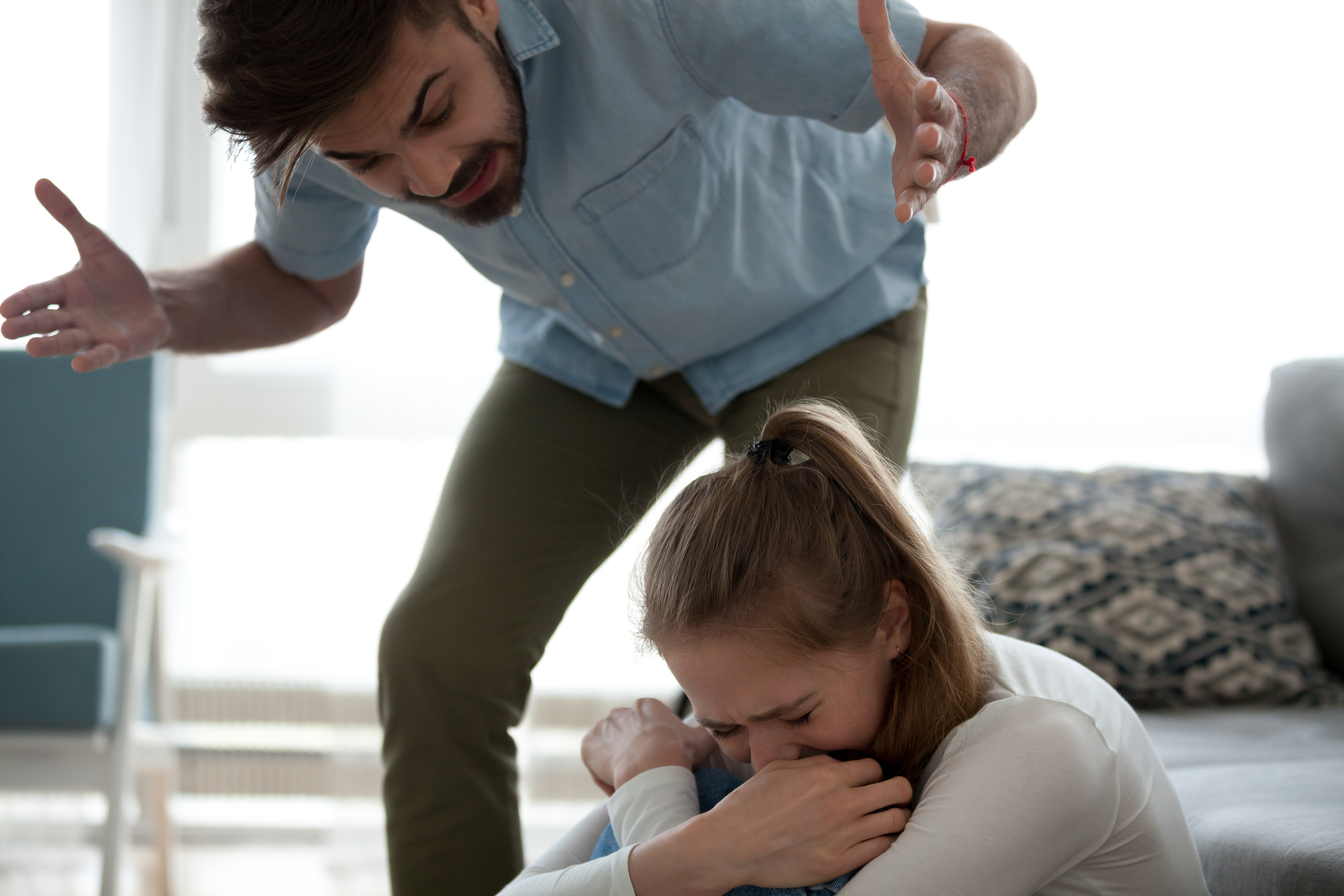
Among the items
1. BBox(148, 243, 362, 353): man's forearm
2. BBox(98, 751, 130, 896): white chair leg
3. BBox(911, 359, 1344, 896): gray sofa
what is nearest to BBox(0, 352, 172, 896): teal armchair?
BBox(98, 751, 130, 896): white chair leg

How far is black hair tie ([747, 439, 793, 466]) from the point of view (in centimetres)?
91

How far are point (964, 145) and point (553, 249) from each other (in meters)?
0.51

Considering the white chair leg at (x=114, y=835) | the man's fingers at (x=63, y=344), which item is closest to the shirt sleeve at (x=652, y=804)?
the man's fingers at (x=63, y=344)

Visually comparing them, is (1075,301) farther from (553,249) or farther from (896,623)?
(896,623)

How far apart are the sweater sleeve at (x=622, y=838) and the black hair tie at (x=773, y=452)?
Result: 28 cm

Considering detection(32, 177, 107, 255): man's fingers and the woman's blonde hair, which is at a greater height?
detection(32, 177, 107, 255): man's fingers

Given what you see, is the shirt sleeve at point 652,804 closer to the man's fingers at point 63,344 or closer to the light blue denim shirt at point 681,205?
the light blue denim shirt at point 681,205

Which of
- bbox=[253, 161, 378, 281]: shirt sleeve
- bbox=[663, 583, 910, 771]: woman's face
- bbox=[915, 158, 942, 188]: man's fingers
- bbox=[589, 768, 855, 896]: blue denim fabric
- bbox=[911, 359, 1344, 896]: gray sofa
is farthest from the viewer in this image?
bbox=[911, 359, 1344, 896]: gray sofa

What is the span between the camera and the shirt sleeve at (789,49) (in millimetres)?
989

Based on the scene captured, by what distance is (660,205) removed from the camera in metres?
1.15

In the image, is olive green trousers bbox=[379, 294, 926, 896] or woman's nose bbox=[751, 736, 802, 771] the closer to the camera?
woman's nose bbox=[751, 736, 802, 771]

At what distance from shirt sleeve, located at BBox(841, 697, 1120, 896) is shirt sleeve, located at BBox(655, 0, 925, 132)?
572 mm

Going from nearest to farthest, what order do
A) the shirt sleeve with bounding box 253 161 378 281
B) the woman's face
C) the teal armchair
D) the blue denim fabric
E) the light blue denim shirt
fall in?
1. the woman's face
2. the blue denim fabric
3. the light blue denim shirt
4. the shirt sleeve with bounding box 253 161 378 281
5. the teal armchair

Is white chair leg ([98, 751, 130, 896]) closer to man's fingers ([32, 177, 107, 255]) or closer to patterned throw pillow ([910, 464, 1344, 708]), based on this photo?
man's fingers ([32, 177, 107, 255])
